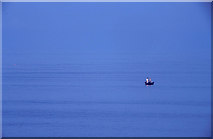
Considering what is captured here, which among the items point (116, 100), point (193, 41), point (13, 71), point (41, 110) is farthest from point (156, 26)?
point (13, 71)

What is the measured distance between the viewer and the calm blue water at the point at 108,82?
4926 mm

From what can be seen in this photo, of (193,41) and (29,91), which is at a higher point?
(193,41)

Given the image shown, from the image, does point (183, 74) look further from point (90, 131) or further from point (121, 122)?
point (90, 131)

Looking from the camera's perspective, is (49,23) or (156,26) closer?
(156,26)

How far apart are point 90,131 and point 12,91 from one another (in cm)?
297

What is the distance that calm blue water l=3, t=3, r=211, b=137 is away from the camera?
4926 millimetres

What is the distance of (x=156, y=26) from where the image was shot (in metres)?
5.71

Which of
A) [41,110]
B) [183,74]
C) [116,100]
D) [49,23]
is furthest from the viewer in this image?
[183,74]

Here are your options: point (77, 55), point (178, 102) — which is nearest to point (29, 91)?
point (77, 55)

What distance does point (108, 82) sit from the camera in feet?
23.9

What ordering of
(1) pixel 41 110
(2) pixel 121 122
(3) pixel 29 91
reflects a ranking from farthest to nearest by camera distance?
(3) pixel 29 91 → (1) pixel 41 110 → (2) pixel 121 122

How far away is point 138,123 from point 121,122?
0.66 feet

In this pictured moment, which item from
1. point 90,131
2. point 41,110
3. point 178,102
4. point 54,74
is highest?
point 54,74

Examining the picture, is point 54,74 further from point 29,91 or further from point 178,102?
point 178,102
